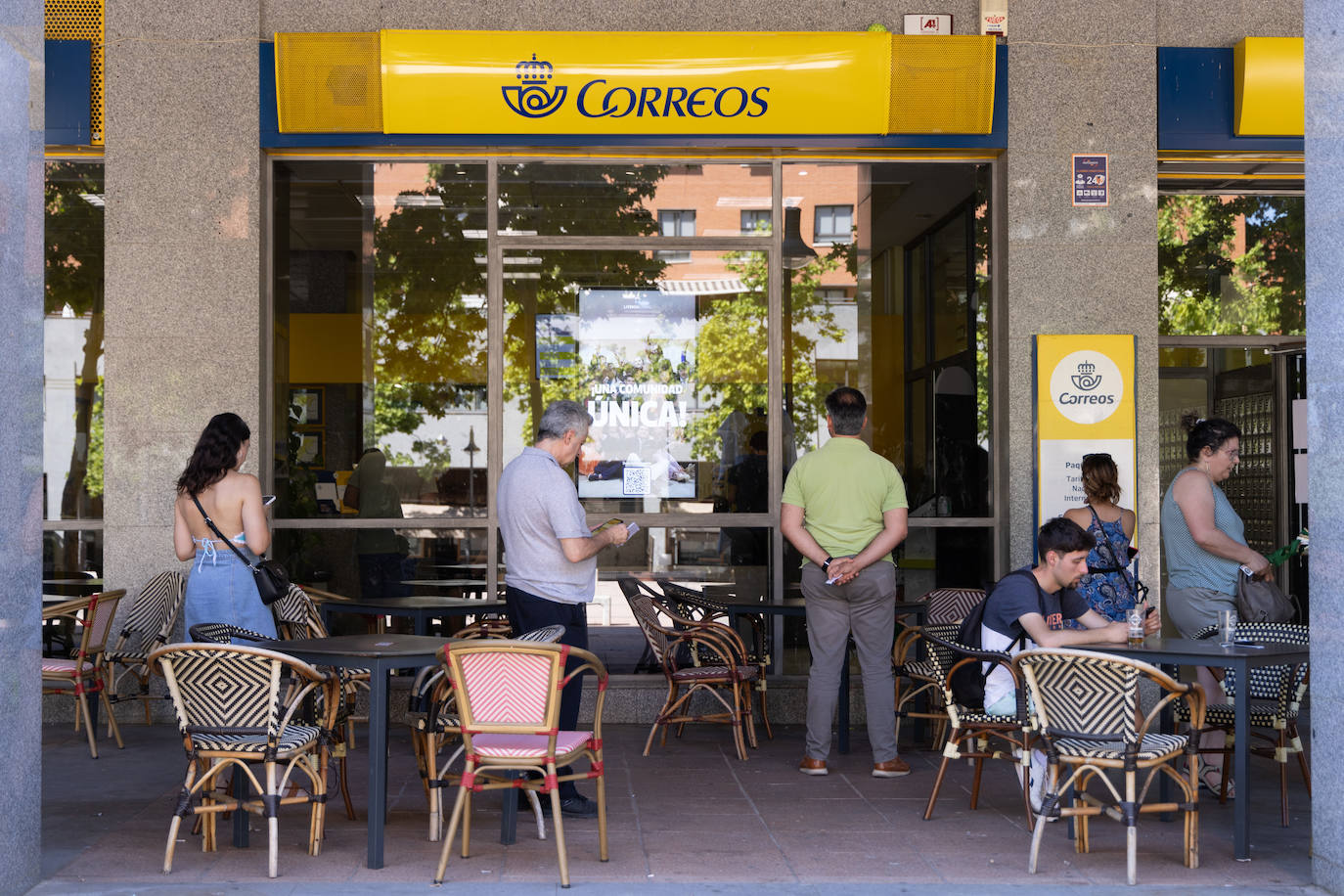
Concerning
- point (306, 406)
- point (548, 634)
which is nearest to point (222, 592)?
point (548, 634)

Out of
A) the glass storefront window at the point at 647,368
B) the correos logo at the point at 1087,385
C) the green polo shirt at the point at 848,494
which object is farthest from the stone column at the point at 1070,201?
the green polo shirt at the point at 848,494

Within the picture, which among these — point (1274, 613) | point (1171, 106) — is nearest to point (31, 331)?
point (1274, 613)

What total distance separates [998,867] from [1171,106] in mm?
4929

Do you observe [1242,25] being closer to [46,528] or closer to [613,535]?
[613,535]

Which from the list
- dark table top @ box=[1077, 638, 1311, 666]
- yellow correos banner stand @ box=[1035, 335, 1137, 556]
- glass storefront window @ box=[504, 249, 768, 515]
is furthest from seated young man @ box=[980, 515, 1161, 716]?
glass storefront window @ box=[504, 249, 768, 515]

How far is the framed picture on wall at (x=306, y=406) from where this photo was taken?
8.14 m

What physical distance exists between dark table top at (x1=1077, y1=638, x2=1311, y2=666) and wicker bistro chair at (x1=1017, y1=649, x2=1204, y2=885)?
0.18 meters

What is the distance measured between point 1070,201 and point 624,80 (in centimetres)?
266

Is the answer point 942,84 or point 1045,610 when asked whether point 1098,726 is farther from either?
point 942,84

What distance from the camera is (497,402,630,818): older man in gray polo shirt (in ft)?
17.8

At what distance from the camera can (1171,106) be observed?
7914 mm

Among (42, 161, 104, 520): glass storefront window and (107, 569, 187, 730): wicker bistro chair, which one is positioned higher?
(42, 161, 104, 520): glass storefront window

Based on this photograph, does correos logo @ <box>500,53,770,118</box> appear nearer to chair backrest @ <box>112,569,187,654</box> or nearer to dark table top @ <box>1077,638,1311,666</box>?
chair backrest @ <box>112,569,187,654</box>

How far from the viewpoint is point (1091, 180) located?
784cm
